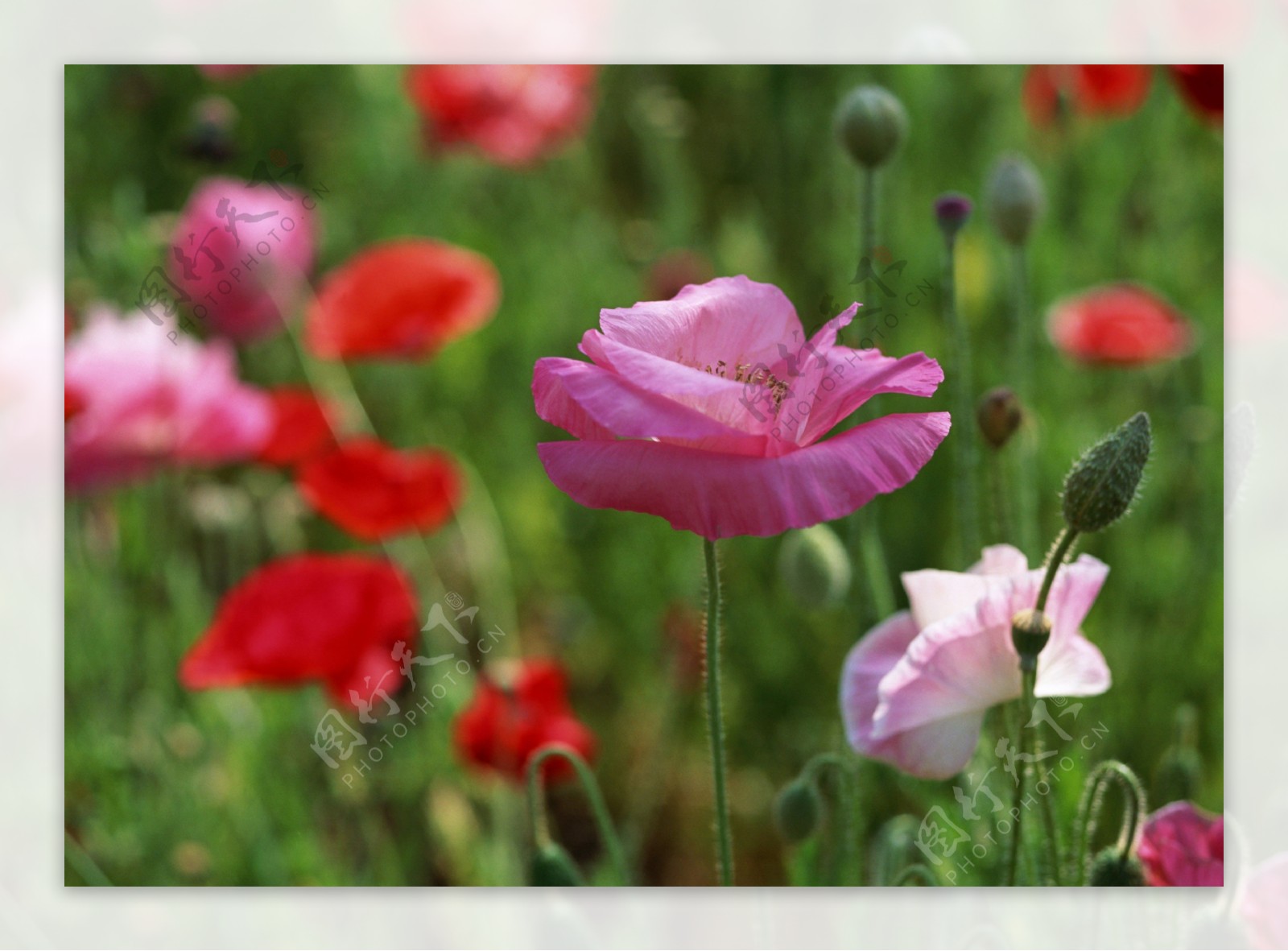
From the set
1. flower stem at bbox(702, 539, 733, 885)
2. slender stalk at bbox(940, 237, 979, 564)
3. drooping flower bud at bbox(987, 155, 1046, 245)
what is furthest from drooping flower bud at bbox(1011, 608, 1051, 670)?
drooping flower bud at bbox(987, 155, 1046, 245)

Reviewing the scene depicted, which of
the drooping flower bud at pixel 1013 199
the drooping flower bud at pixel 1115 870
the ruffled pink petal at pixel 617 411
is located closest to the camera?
the ruffled pink petal at pixel 617 411

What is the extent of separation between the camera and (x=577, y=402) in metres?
0.52

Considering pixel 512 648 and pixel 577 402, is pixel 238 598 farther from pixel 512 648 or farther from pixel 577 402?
pixel 577 402

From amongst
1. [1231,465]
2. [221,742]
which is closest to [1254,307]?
[1231,465]

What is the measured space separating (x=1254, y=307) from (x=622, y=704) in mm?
679

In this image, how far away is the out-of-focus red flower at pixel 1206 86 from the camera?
933 millimetres

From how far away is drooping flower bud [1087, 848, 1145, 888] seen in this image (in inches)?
27.5

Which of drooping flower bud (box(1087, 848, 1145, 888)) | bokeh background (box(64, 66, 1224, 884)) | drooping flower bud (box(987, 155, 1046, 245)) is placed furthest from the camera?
bokeh background (box(64, 66, 1224, 884))

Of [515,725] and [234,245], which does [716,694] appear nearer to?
[515,725]

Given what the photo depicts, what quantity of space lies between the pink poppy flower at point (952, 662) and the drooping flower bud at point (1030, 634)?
2cm

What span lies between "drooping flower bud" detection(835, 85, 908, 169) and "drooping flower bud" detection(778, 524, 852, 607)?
0.23 meters

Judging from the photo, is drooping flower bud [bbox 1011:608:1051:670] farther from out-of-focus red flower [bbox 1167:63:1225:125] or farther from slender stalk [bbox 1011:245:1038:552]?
out-of-focus red flower [bbox 1167:63:1225:125]

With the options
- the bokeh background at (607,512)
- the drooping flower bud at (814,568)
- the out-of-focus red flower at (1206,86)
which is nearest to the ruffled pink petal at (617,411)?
the drooping flower bud at (814,568)

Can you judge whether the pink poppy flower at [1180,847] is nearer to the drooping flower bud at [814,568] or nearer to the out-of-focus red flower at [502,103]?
the drooping flower bud at [814,568]
